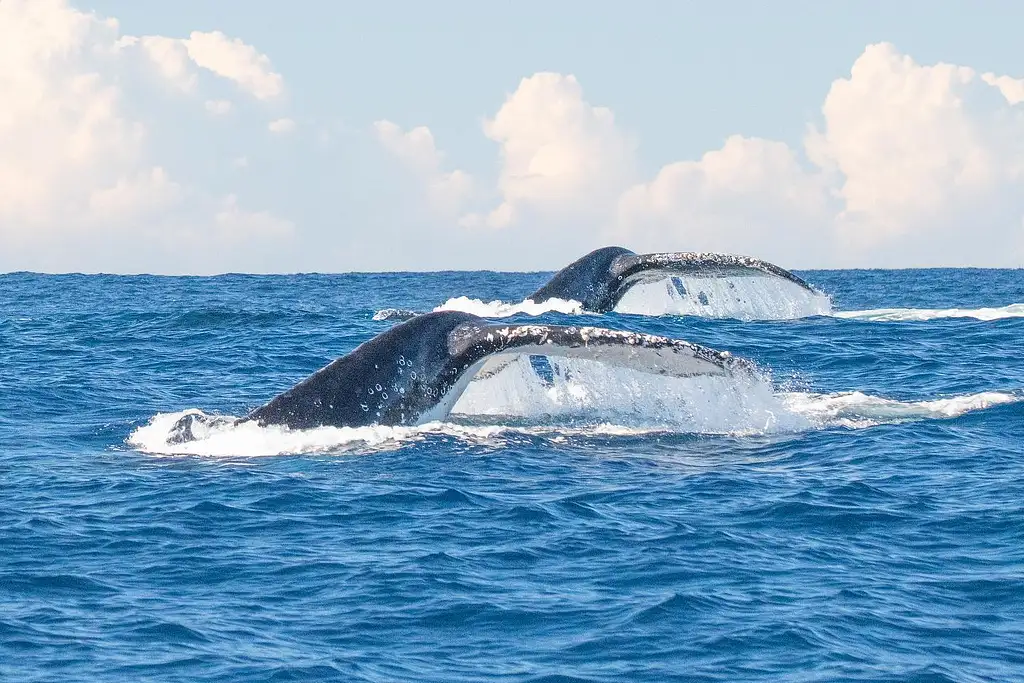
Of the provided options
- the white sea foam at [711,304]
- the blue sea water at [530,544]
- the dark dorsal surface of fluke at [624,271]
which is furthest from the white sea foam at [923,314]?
the blue sea water at [530,544]

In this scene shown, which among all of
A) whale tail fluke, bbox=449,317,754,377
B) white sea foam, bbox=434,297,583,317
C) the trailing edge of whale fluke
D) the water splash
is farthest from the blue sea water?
the water splash

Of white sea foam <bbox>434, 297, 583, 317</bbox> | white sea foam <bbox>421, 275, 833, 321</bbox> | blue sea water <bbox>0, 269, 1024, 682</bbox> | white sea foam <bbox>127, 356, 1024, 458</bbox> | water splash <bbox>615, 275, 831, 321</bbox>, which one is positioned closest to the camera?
blue sea water <bbox>0, 269, 1024, 682</bbox>

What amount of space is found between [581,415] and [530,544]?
4.92m

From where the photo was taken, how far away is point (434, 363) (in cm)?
1237

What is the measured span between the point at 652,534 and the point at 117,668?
406cm

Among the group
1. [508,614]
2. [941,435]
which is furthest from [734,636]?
[941,435]

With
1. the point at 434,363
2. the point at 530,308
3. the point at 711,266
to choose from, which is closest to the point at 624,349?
the point at 434,363

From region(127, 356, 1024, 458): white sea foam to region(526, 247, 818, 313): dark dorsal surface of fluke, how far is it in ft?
17.6

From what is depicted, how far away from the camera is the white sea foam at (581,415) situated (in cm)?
1266

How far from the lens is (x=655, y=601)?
810 centimetres

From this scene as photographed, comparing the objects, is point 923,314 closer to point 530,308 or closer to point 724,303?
point 724,303

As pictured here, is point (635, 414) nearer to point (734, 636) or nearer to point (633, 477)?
point (633, 477)

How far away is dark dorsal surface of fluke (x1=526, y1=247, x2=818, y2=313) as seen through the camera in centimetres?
2075

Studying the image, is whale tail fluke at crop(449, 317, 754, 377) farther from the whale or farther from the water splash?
the water splash
